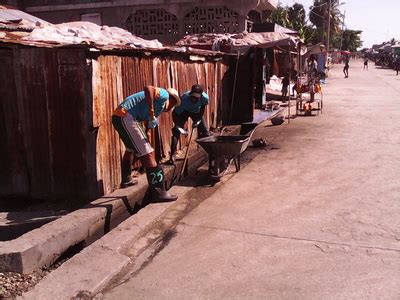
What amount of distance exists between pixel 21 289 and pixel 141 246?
137 centimetres

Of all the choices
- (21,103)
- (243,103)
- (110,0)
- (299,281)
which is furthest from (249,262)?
(110,0)

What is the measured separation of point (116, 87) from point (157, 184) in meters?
1.64

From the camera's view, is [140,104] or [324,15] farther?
[324,15]

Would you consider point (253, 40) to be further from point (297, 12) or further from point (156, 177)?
point (297, 12)

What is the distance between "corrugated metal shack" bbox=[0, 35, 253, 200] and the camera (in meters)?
5.58

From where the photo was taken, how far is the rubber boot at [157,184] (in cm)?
582

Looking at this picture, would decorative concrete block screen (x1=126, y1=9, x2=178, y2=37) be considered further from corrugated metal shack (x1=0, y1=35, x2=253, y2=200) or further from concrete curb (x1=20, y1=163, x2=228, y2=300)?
concrete curb (x1=20, y1=163, x2=228, y2=300)

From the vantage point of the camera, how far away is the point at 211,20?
19109 millimetres

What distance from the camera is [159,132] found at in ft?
25.5

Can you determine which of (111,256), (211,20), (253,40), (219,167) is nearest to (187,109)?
(219,167)

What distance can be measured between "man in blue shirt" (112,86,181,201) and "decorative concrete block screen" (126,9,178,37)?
48.2 feet

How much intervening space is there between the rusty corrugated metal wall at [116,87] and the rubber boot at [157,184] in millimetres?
658

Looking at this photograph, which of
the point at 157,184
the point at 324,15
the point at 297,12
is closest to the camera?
the point at 157,184

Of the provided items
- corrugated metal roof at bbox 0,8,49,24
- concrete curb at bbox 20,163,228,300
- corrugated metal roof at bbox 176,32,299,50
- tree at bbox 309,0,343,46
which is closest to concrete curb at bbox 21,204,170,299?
concrete curb at bbox 20,163,228,300
